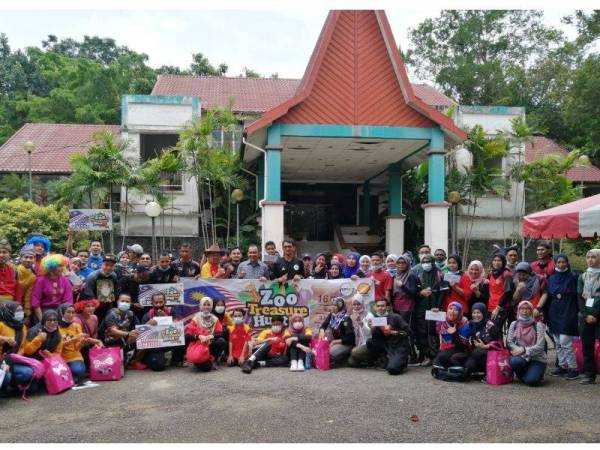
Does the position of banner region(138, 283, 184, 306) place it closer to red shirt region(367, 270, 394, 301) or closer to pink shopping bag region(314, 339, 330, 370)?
pink shopping bag region(314, 339, 330, 370)

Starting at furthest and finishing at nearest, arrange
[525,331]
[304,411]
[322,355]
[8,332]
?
1. [322,355]
2. [525,331]
3. [8,332]
4. [304,411]

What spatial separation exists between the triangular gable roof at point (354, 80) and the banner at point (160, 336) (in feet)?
21.1

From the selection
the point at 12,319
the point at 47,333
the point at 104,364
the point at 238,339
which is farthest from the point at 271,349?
the point at 12,319

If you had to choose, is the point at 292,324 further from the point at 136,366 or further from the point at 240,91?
the point at 240,91

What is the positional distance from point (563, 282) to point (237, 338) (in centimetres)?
460

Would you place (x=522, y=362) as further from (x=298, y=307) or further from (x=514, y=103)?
(x=514, y=103)

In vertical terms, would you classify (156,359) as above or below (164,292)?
below

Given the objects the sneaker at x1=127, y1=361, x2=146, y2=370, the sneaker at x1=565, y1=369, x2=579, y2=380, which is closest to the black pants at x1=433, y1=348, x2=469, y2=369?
the sneaker at x1=565, y1=369, x2=579, y2=380

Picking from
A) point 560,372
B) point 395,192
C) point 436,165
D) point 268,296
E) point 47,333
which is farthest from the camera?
point 395,192

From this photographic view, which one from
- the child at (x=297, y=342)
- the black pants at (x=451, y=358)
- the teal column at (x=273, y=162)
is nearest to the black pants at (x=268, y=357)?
the child at (x=297, y=342)

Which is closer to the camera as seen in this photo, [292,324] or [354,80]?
[292,324]

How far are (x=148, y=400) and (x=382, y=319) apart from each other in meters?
3.34

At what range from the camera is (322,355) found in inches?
307

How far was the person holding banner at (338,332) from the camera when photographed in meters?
8.03
